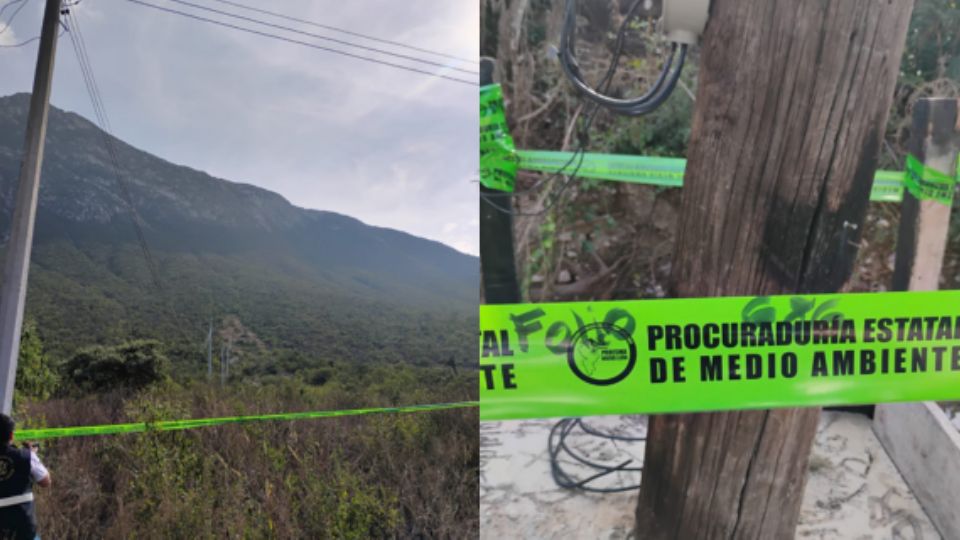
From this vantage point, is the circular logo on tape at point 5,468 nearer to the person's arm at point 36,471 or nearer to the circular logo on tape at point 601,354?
the person's arm at point 36,471

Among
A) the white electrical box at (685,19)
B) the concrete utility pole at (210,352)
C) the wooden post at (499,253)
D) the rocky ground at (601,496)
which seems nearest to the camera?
the white electrical box at (685,19)

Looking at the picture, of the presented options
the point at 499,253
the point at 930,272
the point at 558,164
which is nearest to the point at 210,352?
the point at 499,253

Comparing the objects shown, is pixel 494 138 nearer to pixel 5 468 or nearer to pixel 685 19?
pixel 685 19

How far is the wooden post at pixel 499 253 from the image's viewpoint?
2115mm

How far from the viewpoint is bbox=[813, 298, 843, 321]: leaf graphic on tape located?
6.28 ft

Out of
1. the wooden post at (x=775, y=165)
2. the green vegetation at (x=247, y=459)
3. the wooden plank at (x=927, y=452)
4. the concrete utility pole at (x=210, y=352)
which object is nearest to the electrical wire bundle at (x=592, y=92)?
the wooden post at (x=775, y=165)

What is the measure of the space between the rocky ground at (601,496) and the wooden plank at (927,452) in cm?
5

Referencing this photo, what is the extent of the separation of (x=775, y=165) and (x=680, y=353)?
60cm

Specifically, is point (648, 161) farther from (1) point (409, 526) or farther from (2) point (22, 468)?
(2) point (22, 468)

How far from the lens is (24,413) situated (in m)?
2.20

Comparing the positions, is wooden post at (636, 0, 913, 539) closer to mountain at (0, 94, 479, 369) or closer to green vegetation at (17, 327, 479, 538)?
mountain at (0, 94, 479, 369)

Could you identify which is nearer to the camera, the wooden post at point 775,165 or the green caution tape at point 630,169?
the wooden post at point 775,165

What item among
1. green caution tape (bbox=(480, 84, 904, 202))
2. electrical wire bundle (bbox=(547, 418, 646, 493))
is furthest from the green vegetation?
green caution tape (bbox=(480, 84, 904, 202))

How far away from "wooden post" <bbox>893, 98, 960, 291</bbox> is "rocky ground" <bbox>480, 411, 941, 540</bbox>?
0.69 meters
